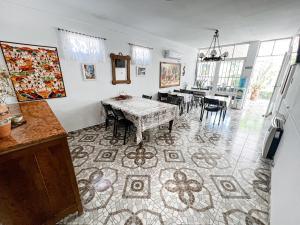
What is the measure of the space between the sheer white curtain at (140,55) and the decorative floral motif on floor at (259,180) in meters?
3.68

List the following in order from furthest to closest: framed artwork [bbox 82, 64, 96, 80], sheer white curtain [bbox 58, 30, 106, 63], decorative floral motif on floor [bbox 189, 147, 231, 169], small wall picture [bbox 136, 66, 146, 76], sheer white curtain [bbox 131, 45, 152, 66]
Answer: small wall picture [bbox 136, 66, 146, 76] → sheer white curtain [bbox 131, 45, 152, 66] → framed artwork [bbox 82, 64, 96, 80] → sheer white curtain [bbox 58, 30, 106, 63] → decorative floral motif on floor [bbox 189, 147, 231, 169]

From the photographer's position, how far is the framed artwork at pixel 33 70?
219cm

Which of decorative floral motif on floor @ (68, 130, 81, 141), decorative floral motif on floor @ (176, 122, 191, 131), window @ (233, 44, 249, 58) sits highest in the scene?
window @ (233, 44, 249, 58)

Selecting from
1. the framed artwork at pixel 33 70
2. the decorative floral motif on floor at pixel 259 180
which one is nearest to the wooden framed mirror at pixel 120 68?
the framed artwork at pixel 33 70

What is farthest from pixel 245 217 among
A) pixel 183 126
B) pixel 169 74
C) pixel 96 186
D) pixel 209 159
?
pixel 169 74

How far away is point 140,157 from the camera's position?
7.41 feet

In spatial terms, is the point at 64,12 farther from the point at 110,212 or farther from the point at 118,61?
the point at 110,212

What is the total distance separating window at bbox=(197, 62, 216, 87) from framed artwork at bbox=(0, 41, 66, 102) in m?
6.39

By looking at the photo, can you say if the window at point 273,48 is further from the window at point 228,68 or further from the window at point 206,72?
the window at point 206,72

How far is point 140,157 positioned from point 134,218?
996 millimetres

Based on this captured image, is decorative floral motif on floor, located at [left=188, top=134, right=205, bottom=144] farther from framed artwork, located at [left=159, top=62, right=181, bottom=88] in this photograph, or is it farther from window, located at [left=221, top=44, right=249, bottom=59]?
window, located at [left=221, top=44, right=249, bottom=59]

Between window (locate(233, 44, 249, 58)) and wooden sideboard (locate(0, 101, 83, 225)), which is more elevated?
window (locate(233, 44, 249, 58))

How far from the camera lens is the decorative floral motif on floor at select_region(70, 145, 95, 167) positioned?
2.12 metres

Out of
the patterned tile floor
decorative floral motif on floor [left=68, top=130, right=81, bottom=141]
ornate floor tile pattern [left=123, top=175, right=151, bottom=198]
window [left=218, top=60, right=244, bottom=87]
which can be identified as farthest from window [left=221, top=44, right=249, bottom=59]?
decorative floral motif on floor [left=68, top=130, right=81, bottom=141]
